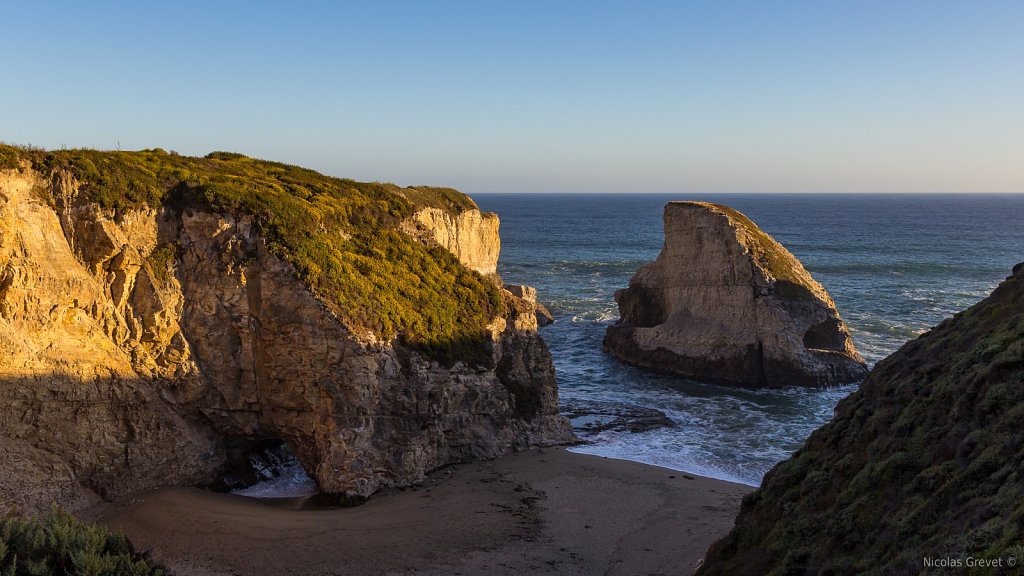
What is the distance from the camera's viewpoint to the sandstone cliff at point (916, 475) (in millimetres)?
9352

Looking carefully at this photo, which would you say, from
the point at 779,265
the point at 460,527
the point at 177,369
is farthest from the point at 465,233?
the point at 460,527

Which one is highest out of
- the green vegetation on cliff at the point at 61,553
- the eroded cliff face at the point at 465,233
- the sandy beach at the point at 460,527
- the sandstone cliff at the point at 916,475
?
the eroded cliff face at the point at 465,233

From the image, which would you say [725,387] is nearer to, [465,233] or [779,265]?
[779,265]

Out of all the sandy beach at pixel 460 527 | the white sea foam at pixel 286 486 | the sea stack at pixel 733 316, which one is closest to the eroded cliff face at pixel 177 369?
the white sea foam at pixel 286 486

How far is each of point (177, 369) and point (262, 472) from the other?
4.35 metres

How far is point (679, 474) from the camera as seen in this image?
2323 centimetres

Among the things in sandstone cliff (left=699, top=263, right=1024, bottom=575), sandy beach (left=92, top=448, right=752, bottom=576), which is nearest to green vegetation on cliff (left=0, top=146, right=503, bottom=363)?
sandy beach (left=92, top=448, right=752, bottom=576)

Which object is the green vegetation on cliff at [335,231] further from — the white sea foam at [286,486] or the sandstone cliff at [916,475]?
the sandstone cliff at [916,475]

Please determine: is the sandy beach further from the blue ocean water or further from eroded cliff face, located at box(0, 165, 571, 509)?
the blue ocean water

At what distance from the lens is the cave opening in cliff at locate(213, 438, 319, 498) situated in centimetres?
2156

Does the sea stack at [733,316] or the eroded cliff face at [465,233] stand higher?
the eroded cliff face at [465,233]

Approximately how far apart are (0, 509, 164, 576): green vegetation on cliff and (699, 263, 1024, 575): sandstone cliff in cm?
969

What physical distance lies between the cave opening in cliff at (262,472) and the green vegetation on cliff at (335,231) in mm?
5072

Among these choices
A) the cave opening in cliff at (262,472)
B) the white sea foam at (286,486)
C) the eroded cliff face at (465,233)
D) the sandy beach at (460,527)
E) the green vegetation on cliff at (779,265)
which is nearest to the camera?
the sandy beach at (460,527)
